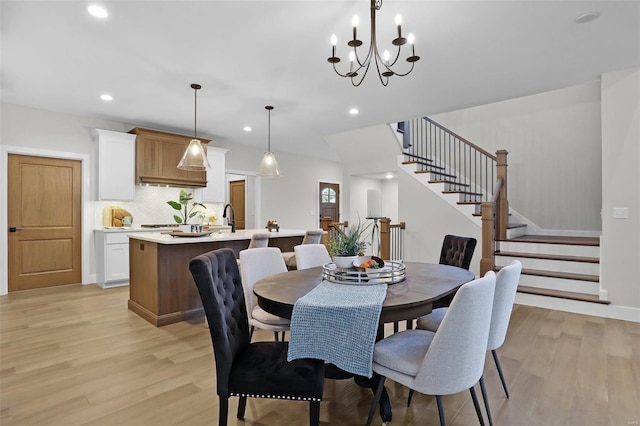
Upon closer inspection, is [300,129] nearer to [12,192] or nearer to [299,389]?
[12,192]

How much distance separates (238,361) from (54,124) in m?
5.26

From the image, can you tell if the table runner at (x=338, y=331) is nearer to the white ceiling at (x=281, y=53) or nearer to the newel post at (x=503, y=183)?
the white ceiling at (x=281, y=53)

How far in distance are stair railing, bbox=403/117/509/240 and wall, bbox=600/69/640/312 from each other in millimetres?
2295

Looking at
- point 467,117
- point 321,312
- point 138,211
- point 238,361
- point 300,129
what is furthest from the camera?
point 467,117

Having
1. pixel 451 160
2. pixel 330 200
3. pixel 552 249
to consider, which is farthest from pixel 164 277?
pixel 330 200

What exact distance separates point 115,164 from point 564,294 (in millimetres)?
6333

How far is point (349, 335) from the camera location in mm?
1513

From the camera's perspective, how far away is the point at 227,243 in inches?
167

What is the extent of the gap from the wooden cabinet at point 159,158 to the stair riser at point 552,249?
5.08m

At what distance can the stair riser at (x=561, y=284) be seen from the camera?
3926mm

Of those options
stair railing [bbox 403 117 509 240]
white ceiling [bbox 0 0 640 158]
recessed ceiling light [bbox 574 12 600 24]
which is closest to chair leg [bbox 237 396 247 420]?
white ceiling [bbox 0 0 640 158]

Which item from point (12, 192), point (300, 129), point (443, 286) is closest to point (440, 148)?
point (300, 129)

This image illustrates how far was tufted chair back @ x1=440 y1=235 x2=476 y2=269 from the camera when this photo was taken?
2822 mm

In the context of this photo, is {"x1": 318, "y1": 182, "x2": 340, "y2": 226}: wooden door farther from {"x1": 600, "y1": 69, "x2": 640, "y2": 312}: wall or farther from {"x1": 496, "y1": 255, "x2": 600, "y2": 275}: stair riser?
{"x1": 600, "y1": 69, "x2": 640, "y2": 312}: wall
